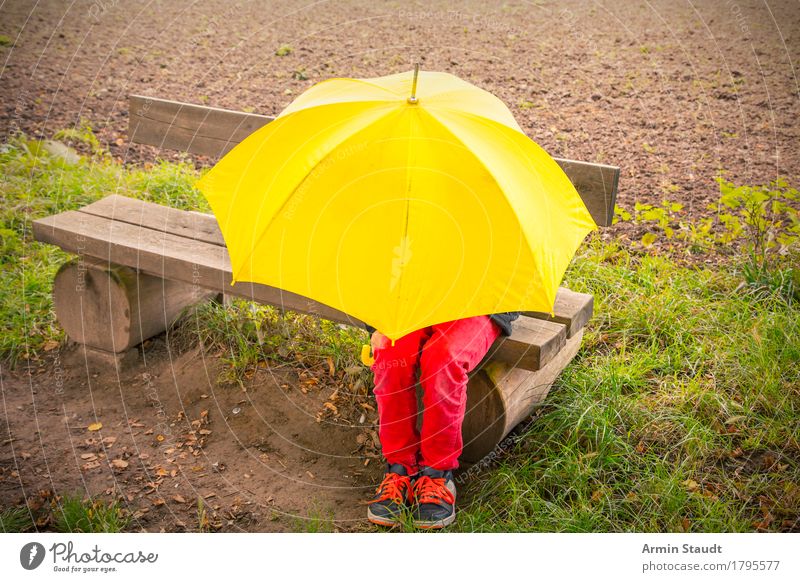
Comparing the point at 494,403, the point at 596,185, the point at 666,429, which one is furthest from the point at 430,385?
the point at 596,185

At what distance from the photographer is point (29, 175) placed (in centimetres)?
462

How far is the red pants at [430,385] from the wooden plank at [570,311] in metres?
0.23

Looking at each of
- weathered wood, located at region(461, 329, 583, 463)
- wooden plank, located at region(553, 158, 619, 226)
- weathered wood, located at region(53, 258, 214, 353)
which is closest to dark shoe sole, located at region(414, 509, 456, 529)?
weathered wood, located at region(461, 329, 583, 463)

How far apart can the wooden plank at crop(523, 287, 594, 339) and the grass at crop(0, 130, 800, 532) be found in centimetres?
33

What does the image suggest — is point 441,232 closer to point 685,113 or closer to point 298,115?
point 298,115

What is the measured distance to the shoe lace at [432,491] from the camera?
259 centimetres

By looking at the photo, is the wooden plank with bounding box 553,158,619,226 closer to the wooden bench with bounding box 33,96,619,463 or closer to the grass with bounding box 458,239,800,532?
the wooden bench with bounding box 33,96,619,463

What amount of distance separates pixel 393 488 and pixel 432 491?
0.43 ft

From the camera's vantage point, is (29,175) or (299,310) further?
(29,175)

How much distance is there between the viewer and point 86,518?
8.51 feet

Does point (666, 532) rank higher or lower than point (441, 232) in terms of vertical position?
lower

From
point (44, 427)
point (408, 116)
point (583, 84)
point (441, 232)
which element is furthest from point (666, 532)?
point (583, 84)

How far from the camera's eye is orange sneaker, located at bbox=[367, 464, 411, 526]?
2590mm

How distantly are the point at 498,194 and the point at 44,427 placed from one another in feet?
6.89
